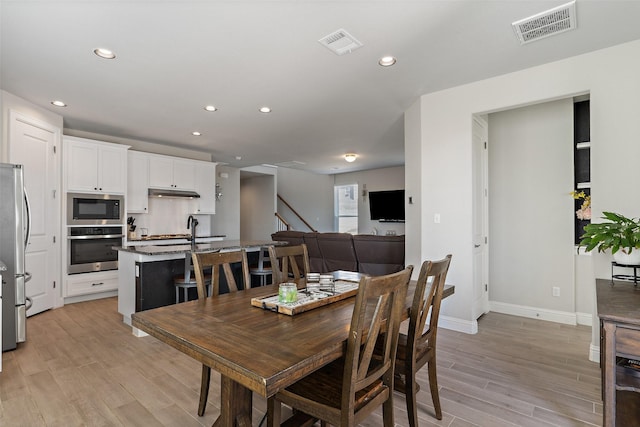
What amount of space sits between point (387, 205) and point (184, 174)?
212 inches

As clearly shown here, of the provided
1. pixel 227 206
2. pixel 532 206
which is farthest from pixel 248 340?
pixel 227 206

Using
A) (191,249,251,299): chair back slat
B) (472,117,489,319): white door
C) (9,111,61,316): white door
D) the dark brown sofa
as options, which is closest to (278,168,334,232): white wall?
the dark brown sofa

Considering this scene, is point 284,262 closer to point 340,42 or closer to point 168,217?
point 340,42

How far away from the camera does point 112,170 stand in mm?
5078

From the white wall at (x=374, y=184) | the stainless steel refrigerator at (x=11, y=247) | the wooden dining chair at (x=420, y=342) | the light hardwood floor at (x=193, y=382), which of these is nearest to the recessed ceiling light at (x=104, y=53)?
the stainless steel refrigerator at (x=11, y=247)

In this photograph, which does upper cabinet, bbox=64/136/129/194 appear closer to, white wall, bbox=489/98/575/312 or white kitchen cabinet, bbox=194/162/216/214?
white kitchen cabinet, bbox=194/162/216/214

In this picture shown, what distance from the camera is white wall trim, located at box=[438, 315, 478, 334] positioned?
3.45m

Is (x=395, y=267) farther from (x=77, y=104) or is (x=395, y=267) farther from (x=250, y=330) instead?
(x=77, y=104)

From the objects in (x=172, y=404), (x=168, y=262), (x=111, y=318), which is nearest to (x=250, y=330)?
(x=172, y=404)

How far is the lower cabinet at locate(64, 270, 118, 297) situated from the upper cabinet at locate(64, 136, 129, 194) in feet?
4.07

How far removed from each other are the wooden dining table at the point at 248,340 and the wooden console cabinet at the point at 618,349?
0.93 metres

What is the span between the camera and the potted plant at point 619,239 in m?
2.13

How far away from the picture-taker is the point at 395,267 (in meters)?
4.87

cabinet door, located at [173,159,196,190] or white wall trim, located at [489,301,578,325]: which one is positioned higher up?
cabinet door, located at [173,159,196,190]
